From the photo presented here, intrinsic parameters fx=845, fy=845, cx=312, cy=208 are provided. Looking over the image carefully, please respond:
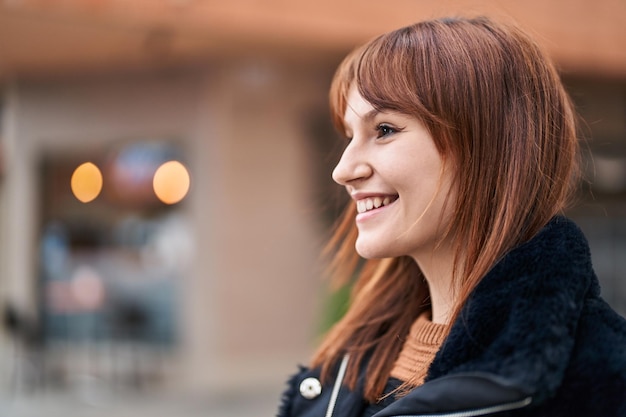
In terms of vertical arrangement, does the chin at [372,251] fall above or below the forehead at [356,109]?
below

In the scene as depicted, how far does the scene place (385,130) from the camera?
5.71 ft

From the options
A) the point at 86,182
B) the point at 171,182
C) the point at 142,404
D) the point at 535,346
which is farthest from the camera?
the point at 86,182

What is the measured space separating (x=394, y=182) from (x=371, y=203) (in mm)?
92

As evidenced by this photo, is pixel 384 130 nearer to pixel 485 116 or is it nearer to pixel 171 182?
pixel 485 116

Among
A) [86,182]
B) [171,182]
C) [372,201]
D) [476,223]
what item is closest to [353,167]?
[372,201]

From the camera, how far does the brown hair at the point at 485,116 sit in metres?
1.62

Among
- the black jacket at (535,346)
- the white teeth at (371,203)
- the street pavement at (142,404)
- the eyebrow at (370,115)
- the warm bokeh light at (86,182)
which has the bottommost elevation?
the street pavement at (142,404)

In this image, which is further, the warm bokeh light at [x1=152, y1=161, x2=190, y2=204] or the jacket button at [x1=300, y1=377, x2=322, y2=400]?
the warm bokeh light at [x1=152, y1=161, x2=190, y2=204]

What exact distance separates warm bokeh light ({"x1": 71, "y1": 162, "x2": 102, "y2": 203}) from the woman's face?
→ 334 inches

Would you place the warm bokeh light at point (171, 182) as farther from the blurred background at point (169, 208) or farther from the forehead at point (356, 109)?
the forehead at point (356, 109)

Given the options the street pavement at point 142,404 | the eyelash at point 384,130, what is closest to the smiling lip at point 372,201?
the eyelash at point 384,130

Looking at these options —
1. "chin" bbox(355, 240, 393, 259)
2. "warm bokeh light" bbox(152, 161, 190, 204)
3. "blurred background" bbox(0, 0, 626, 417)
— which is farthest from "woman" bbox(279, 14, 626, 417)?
"warm bokeh light" bbox(152, 161, 190, 204)

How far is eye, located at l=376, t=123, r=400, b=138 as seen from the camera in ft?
5.65

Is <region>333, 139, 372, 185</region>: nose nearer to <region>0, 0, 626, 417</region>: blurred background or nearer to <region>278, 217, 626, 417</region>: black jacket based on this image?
<region>278, 217, 626, 417</region>: black jacket
